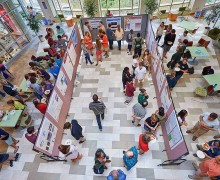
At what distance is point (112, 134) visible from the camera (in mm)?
5820

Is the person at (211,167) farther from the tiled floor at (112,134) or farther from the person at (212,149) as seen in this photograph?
the tiled floor at (112,134)

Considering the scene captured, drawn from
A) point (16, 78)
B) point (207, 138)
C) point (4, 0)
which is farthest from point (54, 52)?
point (207, 138)

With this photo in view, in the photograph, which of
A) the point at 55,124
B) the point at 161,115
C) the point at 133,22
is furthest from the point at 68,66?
the point at 133,22

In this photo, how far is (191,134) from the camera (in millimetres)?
5609

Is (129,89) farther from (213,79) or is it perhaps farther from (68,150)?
(213,79)

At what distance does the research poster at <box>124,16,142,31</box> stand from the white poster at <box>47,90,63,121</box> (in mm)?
5818

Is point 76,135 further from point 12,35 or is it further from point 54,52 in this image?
point 12,35

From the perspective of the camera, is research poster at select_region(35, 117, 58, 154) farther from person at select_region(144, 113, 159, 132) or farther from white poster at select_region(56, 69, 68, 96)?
person at select_region(144, 113, 159, 132)

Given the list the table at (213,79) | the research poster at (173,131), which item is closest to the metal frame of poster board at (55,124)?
the research poster at (173,131)

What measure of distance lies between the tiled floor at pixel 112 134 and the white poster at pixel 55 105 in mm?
935

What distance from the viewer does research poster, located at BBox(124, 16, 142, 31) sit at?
8508 millimetres

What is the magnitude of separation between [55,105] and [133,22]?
6.39 metres

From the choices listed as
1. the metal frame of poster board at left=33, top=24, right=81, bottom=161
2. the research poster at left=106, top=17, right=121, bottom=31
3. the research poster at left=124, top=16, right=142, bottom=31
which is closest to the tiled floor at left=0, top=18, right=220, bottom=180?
the metal frame of poster board at left=33, top=24, right=81, bottom=161

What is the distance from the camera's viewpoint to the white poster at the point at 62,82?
227 inches
